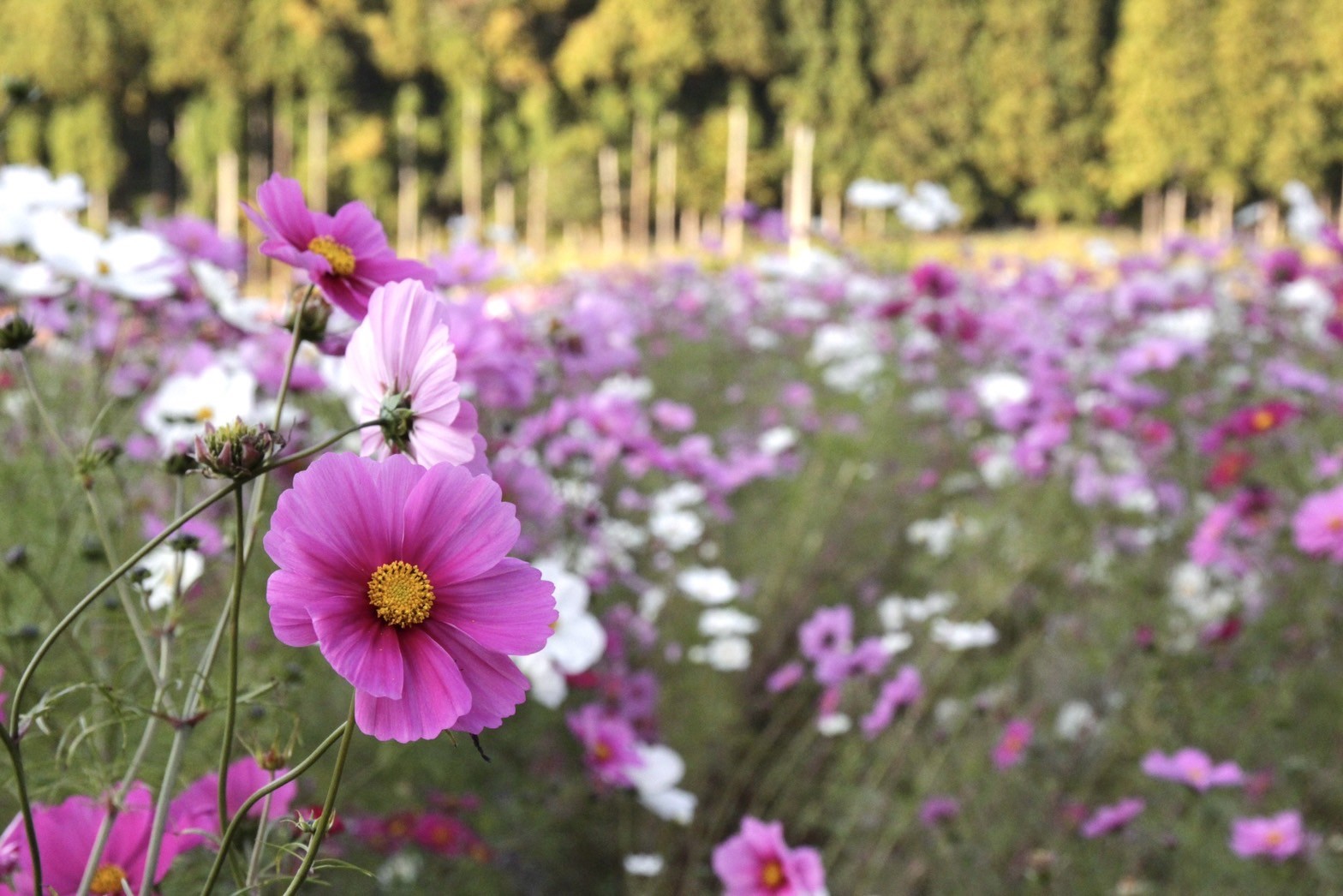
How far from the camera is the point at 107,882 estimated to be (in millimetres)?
373

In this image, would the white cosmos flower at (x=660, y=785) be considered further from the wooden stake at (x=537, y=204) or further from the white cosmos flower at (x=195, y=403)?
the wooden stake at (x=537, y=204)

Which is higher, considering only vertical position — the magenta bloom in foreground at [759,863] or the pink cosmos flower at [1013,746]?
the magenta bloom in foreground at [759,863]

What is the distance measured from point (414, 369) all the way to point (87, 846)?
0.66 feet

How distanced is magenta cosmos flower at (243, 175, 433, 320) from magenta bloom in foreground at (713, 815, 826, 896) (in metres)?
0.42

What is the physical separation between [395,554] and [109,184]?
12799 millimetres

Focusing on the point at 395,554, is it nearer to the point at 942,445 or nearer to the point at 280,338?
the point at 280,338

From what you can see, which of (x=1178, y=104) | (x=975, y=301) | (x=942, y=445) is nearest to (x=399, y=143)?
(x=1178, y=104)

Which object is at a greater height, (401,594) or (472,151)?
(401,594)

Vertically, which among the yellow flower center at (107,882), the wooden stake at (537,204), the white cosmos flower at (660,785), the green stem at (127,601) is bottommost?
the wooden stake at (537,204)

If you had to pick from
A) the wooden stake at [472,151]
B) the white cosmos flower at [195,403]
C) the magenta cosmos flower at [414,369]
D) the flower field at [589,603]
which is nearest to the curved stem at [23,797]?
the flower field at [589,603]

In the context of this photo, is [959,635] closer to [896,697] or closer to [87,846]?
[896,697]

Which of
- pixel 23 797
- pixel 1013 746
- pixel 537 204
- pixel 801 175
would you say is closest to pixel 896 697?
pixel 1013 746

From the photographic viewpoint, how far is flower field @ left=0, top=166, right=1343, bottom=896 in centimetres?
30

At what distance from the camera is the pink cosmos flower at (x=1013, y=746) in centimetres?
110
